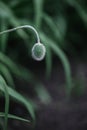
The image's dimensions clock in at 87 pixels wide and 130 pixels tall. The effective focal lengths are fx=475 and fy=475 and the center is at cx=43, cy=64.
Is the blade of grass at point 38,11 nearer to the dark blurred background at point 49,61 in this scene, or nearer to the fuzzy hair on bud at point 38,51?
the dark blurred background at point 49,61

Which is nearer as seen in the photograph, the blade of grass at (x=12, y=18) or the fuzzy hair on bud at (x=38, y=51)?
the fuzzy hair on bud at (x=38, y=51)

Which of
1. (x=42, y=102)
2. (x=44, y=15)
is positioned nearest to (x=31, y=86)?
(x=42, y=102)

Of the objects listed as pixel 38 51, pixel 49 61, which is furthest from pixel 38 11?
pixel 38 51

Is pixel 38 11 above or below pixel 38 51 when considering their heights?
above

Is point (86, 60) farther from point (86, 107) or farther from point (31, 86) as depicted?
point (86, 107)

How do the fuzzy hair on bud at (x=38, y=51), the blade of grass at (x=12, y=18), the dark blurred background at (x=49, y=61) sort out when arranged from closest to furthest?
the fuzzy hair on bud at (x=38, y=51) → the dark blurred background at (x=49, y=61) → the blade of grass at (x=12, y=18)

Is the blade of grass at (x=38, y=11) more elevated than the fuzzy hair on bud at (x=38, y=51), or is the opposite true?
the blade of grass at (x=38, y=11)

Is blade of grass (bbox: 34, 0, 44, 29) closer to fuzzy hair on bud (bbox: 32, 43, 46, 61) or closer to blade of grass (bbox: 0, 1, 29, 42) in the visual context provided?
blade of grass (bbox: 0, 1, 29, 42)

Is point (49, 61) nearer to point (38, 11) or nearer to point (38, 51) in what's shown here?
point (38, 11)

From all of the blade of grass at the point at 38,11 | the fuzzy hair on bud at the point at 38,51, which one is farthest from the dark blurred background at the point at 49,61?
the fuzzy hair on bud at the point at 38,51
